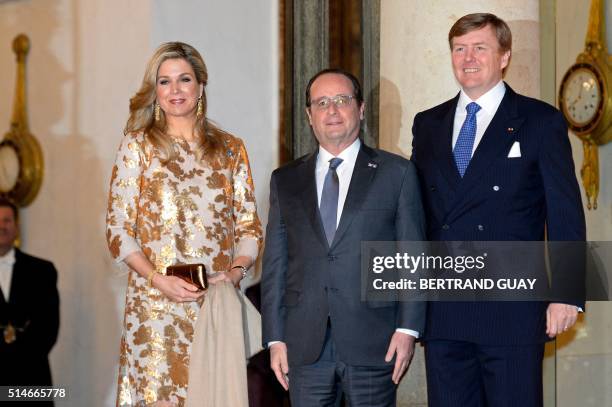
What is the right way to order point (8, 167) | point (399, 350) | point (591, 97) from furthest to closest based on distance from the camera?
point (8, 167)
point (591, 97)
point (399, 350)

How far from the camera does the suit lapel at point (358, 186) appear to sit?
373cm

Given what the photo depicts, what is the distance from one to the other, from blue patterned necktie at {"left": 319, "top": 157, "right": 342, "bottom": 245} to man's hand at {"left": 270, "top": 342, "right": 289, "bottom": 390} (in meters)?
0.44

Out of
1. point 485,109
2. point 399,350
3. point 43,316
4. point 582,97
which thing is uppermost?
point 582,97

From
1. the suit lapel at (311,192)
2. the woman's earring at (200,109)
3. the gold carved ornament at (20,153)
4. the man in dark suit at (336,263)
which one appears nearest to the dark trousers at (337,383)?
the man in dark suit at (336,263)

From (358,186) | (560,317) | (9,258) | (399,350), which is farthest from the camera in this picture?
(9,258)

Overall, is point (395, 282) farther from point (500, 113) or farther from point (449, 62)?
point (449, 62)

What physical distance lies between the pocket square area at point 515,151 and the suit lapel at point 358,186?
50 centimetres

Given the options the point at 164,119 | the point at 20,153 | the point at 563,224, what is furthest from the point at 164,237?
the point at 20,153

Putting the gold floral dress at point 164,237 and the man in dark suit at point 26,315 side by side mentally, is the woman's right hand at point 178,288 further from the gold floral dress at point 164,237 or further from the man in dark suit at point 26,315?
the man in dark suit at point 26,315

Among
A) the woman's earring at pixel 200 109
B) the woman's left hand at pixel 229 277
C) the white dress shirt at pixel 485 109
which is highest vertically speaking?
the woman's earring at pixel 200 109

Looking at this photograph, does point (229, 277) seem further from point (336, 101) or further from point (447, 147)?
point (447, 147)

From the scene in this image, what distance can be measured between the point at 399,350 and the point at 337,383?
265 mm

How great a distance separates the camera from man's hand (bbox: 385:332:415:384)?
363 cm

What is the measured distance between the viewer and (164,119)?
4312 mm
